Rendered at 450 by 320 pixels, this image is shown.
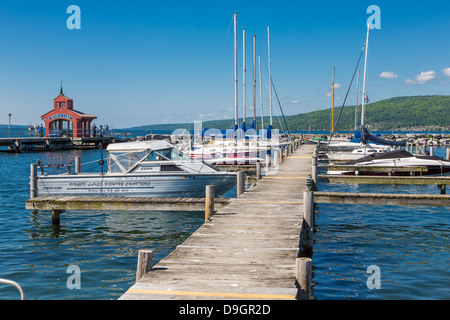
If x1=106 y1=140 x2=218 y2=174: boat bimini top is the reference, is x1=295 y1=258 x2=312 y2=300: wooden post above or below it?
below

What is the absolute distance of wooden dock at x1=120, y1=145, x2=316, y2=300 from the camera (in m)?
6.62

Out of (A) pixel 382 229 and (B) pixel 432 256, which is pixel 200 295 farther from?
(A) pixel 382 229

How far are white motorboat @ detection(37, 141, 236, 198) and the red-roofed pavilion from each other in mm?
53297

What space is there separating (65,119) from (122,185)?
181ft

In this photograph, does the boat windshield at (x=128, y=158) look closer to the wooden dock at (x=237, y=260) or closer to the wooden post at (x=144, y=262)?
the wooden dock at (x=237, y=260)

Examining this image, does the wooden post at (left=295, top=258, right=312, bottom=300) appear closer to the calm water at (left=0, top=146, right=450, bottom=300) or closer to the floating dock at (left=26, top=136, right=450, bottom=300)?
the floating dock at (left=26, top=136, right=450, bottom=300)

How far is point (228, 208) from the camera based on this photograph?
12938 millimetres

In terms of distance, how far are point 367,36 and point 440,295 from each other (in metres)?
31.7

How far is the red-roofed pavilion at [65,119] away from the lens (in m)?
68.2

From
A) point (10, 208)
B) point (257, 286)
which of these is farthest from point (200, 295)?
point (10, 208)

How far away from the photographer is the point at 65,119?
226 ft

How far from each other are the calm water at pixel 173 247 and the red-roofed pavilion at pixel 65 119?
50.1 meters

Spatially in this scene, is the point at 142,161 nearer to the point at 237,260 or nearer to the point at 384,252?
the point at 384,252

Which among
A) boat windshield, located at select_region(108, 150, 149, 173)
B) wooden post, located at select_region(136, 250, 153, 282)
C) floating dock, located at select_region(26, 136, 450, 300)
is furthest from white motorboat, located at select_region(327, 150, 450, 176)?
wooden post, located at select_region(136, 250, 153, 282)
